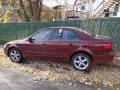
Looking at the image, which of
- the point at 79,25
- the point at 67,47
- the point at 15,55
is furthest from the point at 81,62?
the point at 79,25

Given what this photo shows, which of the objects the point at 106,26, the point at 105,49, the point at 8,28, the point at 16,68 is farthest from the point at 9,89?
the point at 8,28

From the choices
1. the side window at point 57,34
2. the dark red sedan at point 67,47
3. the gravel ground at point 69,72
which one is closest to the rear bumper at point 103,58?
the dark red sedan at point 67,47

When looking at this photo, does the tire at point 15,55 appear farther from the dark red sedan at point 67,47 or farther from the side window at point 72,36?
the side window at point 72,36

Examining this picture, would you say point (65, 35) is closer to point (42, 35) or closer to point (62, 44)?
point (62, 44)

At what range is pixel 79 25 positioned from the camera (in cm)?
1355

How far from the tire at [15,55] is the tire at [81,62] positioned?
2561 millimetres

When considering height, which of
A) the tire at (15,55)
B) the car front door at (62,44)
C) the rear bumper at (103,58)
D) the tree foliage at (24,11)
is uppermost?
the tree foliage at (24,11)

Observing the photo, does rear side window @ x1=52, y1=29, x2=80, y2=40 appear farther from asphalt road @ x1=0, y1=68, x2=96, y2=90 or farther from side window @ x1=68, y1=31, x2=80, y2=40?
asphalt road @ x1=0, y1=68, x2=96, y2=90

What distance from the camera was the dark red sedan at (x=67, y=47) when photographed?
8633 millimetres

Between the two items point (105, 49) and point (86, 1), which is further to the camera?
point (86, 1)

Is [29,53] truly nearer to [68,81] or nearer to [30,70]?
[30,70]

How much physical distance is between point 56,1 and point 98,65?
35038 millimetres

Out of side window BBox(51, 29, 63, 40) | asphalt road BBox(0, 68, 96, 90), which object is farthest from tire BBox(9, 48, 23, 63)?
asphalt road BBox(0, 68, 96, 90)

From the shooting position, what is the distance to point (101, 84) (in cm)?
764
